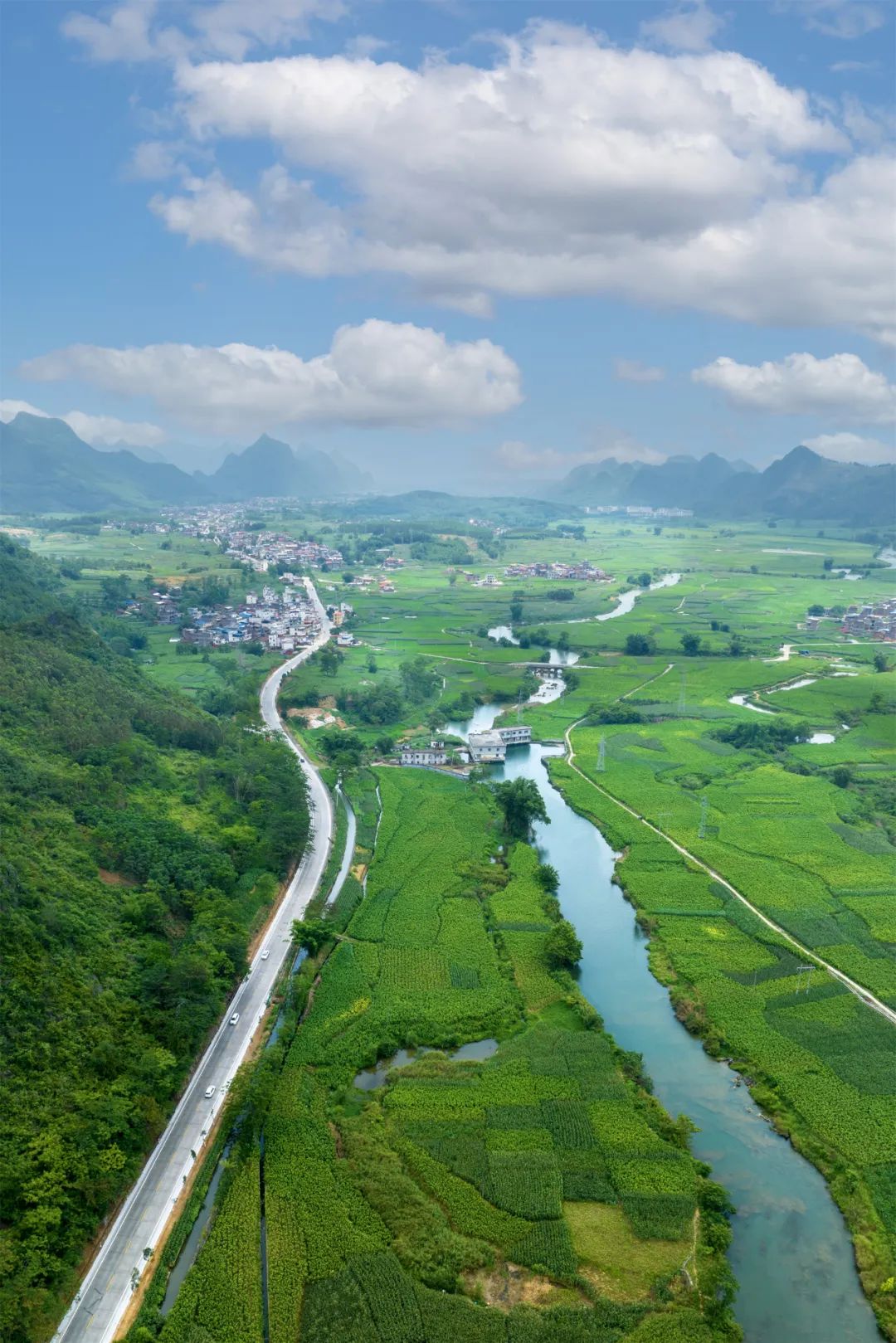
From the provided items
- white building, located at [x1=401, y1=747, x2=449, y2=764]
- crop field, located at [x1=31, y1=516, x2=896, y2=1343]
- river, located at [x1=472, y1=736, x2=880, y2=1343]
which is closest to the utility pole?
crop field, located at [x1=31, y1=516, x2=896, y2=1343]

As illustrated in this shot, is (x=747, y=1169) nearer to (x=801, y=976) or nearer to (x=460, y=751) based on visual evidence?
(x=801, y=976)

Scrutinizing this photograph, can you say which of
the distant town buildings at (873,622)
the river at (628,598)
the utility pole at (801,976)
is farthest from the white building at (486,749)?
A: the distant town buildings at (873,622)

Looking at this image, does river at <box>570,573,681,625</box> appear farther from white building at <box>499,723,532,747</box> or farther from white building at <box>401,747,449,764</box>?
white building at <box>401,747,449,764</box>

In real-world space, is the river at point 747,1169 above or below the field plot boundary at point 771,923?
below

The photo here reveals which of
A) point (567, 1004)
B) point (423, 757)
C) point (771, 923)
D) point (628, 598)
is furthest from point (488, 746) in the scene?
point (628, 598)

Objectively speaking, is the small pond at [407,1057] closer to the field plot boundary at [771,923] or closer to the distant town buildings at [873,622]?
the field plot boundary at [771,923]

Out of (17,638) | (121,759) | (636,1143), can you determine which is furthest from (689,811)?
(17,638)

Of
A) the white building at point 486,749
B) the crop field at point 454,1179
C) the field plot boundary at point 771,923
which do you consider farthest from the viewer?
the white building at point 486,749

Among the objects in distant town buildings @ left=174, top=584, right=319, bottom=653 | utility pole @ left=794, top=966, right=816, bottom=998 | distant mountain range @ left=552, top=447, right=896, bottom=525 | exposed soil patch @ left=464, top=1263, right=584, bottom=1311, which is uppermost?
distant mountain range @ left=552, top=447, right=896, bottom=525
